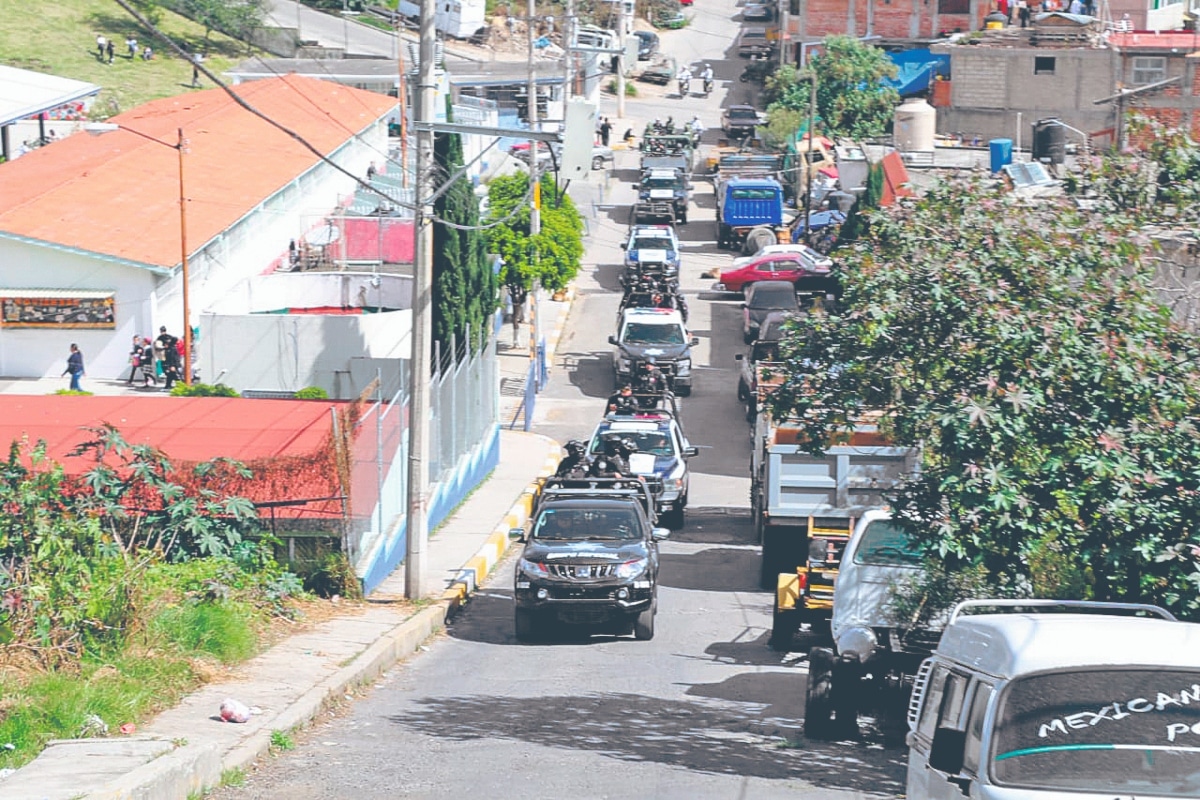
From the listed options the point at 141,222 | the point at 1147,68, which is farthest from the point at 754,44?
the point at 141,222

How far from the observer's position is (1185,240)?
46.1 ft

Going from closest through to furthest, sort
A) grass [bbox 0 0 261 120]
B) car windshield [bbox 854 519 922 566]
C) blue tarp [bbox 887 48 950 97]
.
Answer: car windshield [bbox 854 519 922 566]
blue tarp [bbox 887 48 950 97]
grass [bbox 0 0 261 120]

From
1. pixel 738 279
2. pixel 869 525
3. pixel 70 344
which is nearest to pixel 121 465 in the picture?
pixel 869 525

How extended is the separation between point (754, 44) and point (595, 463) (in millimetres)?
77068

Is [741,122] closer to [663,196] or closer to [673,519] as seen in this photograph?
[663,196]

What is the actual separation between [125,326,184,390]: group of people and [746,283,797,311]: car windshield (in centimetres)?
1419

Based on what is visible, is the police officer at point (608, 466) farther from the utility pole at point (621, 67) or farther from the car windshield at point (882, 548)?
the utility pole at point (621, 67)

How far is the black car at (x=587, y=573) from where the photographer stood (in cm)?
1945

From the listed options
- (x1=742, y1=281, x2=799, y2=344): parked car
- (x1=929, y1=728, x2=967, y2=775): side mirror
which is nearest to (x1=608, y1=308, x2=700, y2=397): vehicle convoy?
(x1=742, y1=281, x2=799, y2=344): parked car

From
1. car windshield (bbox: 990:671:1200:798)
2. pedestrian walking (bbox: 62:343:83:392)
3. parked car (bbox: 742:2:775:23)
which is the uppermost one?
parked car (bbox: 742:2:775:23)

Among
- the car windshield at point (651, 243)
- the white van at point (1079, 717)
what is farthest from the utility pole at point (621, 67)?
the white van at point (1079, 717)

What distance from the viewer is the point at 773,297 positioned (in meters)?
43.4

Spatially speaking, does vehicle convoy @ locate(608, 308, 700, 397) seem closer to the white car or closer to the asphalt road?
the white car

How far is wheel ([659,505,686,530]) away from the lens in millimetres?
28359
